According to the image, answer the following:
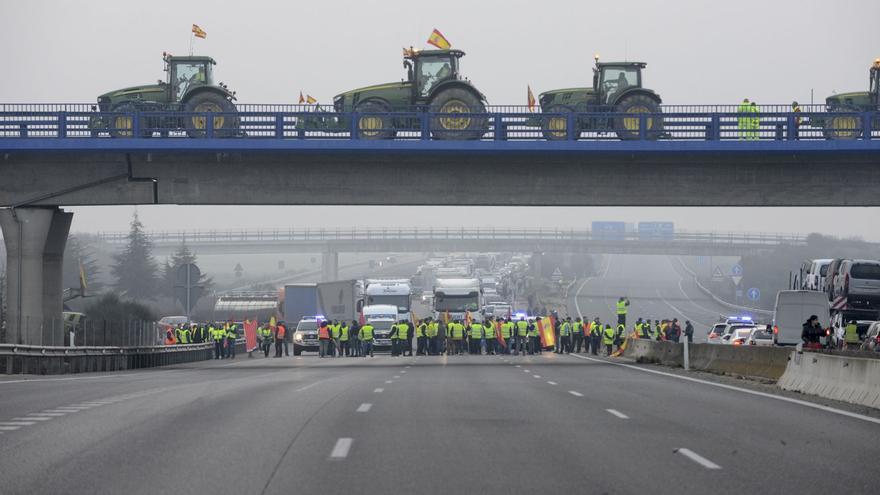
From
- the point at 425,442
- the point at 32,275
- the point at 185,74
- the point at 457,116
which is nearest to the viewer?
the point at 425,442

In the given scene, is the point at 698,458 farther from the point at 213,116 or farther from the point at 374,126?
A: the point at 213,116

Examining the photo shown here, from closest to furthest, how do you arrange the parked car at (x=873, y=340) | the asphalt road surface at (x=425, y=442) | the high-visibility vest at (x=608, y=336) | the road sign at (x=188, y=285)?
the asphalt road surface at (x=425, y=442) → the parked car at (x=873, y=340) → the road sign at (x=188, y=285) → the high-visibility vest at (x=608, y=336)

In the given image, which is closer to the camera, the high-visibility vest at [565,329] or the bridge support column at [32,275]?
the bridge support column at [32,275]

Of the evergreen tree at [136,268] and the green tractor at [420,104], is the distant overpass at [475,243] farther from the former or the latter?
the green tractor at [420,104]

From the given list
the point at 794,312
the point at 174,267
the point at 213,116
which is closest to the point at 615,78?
the point at 794,312

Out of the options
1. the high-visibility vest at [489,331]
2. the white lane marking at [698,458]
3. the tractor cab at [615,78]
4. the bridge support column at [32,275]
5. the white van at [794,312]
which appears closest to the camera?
the white lane marking at [698,458]

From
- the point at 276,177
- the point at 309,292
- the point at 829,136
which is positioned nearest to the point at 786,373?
the point at 829,136

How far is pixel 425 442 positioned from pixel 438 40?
3132 centimetres

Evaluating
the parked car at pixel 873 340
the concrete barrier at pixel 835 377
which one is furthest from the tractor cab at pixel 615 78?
the concrete barrier at pixel 835 377

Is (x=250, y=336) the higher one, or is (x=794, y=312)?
(x=794, y=312)

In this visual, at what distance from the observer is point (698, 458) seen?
12.4 m

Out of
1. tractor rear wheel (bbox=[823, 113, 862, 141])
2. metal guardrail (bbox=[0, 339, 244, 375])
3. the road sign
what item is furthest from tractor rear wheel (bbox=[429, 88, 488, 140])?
metal guardrail (bbox=[0, 339, 244, 375])

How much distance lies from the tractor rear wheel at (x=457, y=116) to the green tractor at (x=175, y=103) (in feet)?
18.4

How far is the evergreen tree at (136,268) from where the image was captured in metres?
130
